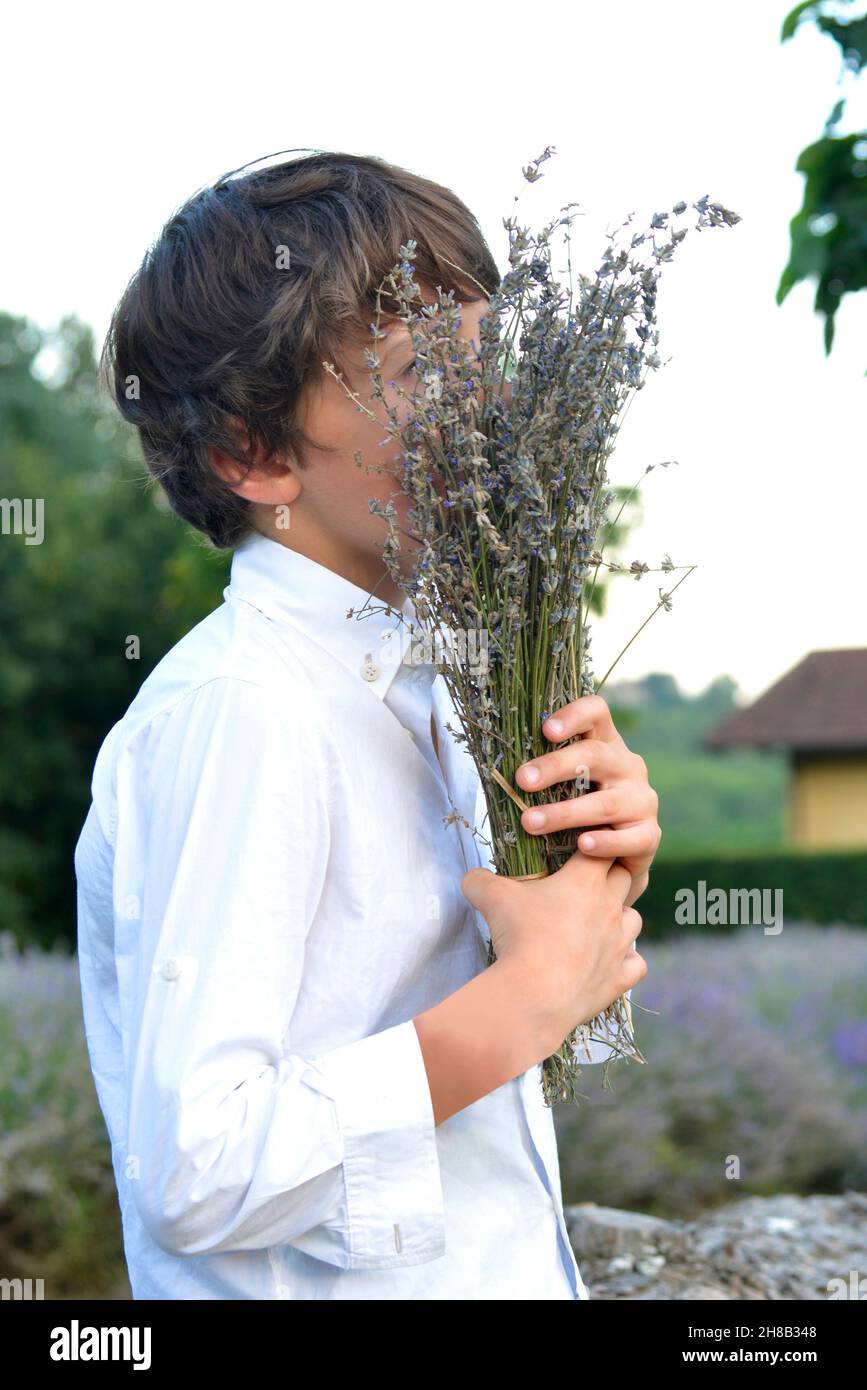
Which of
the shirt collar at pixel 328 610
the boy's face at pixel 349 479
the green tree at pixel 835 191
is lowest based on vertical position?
the shirt collar at pixel 328 610

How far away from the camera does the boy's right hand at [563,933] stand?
1313 mm

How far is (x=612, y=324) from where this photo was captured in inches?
56.3

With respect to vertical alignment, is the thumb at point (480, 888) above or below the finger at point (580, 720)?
below

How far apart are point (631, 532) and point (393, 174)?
6.90 meters

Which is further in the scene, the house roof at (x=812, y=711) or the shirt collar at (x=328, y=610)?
the house roof at (x=812, y=711)

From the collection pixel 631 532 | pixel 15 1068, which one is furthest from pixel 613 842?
pixel 631 532

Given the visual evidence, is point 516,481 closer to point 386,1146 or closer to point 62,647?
point 386,1146

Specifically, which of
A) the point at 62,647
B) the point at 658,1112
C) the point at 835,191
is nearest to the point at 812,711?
the point at 62,647

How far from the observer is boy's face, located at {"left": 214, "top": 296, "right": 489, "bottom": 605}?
144 centimetres

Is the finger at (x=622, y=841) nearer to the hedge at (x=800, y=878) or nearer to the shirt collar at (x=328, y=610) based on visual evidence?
the shirt collar at (x=328, y=610)

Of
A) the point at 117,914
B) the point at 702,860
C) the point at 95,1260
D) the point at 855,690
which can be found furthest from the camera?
the point at 855,690

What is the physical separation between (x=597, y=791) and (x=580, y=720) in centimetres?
9

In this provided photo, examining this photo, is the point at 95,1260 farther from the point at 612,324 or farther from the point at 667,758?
the point at 667,758

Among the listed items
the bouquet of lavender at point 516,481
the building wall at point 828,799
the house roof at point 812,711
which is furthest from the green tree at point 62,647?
the bouquet of lavender at point 516,481
